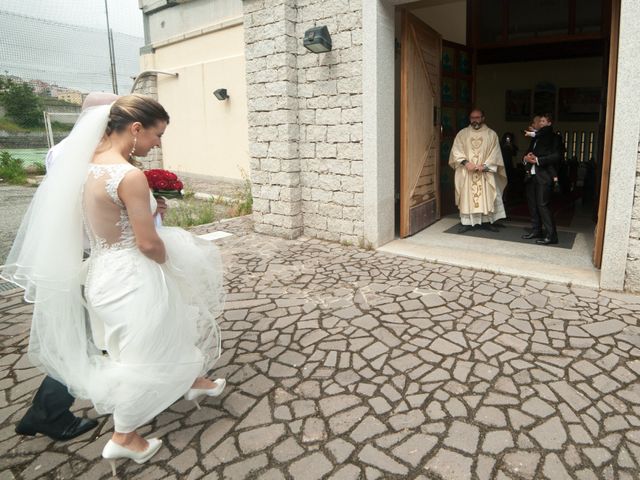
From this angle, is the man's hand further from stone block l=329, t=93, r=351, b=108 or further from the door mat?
the door mat

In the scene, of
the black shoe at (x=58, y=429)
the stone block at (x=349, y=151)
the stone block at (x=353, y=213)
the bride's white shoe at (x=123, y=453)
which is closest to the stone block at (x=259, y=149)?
the stone block at (x=349, y=151)

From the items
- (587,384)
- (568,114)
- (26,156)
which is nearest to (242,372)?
(587,384)

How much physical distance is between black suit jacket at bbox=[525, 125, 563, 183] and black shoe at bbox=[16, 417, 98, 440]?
5.61 m

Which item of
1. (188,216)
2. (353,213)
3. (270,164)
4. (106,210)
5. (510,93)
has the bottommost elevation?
(188,216)

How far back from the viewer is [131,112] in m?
2.13

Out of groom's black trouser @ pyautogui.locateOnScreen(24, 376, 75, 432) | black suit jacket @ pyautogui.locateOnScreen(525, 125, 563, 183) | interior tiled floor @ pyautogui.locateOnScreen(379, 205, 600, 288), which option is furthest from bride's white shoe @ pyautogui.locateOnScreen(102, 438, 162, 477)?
black suit jacket @ pyautogui.locateOnScreen(525, 125, 563, 183)

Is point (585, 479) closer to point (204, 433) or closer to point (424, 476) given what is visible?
point (424, 476)

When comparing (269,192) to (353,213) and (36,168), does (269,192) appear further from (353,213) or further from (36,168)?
(36,168)

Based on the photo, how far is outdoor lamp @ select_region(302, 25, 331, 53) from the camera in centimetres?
566

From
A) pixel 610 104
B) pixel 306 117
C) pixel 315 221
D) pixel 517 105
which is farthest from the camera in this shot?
pixel 517 105

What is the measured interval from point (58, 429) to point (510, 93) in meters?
13.7

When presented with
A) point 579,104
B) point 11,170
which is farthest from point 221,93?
point 579,104

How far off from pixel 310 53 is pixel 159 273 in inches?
188

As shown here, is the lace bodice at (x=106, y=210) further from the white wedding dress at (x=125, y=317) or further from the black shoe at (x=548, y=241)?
the black shoe at (x=548, y=241)
